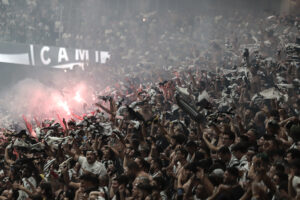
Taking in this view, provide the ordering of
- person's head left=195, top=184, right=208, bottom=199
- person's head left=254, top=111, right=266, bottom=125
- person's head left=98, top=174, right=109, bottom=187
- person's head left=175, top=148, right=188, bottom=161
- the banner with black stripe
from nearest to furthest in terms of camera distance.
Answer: person's head left=195, top=184, right=208, bottom=199 < person's head left=175, top=148, right=188, bottom=161 < person's head left=98, top=174, right=109, bottom=187 < person's head left=254, top=111, right=266, bottom=125 < the banner with black stripe

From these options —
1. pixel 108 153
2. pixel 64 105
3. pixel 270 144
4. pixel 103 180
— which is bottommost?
pixel 64 105

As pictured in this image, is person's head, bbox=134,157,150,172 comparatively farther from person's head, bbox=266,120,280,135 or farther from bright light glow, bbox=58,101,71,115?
bright light glow, bbox=58,101,71,115

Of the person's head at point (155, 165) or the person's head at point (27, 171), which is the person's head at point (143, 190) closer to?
the person's head at point (155, 165)

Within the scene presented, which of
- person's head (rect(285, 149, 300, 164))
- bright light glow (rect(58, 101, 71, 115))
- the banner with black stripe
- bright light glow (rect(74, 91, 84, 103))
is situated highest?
person's head (rect(285, 149, 300, 164))

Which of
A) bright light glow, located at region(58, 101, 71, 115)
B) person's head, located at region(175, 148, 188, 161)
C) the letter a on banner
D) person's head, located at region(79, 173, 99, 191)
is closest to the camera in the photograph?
person's head, located at region(79, 173, 99, 191)

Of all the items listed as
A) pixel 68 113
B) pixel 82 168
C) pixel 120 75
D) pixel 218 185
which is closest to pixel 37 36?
pixel 120 75

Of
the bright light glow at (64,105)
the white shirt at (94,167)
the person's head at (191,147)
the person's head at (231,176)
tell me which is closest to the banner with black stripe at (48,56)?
the bright light glow at (64,105)

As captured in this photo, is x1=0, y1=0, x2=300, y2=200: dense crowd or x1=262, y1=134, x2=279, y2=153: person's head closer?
x1=0, y1=0, x2=300, y2=200: dense crowd

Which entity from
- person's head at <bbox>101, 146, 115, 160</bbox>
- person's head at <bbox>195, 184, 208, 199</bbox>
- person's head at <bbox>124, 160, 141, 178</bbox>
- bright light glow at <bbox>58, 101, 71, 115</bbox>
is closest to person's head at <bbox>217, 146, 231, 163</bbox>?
person's head at <bbox>195, 184, 208, 199</bbox>

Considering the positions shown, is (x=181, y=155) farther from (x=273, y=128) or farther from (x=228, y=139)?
(x=273, y=128)

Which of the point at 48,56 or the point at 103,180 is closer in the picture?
the point at 103,180

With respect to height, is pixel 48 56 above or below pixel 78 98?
above

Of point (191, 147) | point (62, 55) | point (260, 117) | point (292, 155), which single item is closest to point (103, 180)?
point (191, 147)

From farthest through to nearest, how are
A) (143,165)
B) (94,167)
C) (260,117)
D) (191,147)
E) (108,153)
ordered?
(260,117) < (108,153) < (94,167) < (191,147) < (143,165)
